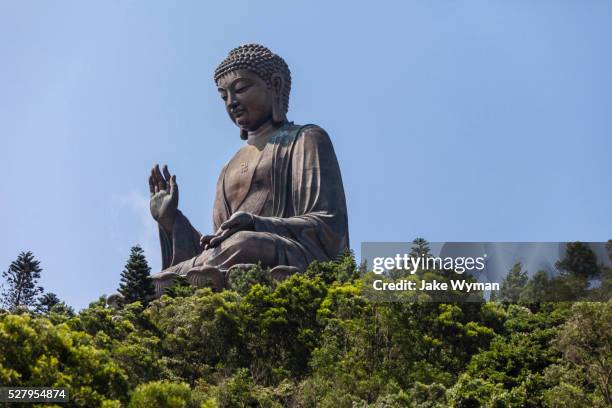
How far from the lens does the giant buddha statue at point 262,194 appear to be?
23253 mm

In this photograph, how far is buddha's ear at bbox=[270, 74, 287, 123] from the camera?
26484mm

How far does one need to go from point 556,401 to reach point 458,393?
1.15 m

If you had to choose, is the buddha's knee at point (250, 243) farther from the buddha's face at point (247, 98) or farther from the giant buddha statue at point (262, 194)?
the buddha's face at point (247, 98)

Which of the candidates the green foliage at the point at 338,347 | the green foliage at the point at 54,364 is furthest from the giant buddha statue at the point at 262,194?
the green foliage at the point at 54,364

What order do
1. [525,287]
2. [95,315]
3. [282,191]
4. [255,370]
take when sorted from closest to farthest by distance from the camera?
[95,315] < [255,370] < [525,287] < [282,191]

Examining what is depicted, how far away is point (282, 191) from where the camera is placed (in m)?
25.5

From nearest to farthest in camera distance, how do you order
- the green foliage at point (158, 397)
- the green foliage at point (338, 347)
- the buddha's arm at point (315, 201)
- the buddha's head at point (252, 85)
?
1. the green foliage at point (158, 397)
2. the green foliage at point (338, 347)
3. the buddha's arm at point (315, 201)
4. the buddha's head at point (252, 85)

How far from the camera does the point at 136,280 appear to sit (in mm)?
21094

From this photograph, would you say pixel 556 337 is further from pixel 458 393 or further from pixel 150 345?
pixel 150 345

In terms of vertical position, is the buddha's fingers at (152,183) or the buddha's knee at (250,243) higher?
the buddha's fingers at (152,183)

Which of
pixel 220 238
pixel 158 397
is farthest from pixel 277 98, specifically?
pixel 158 397

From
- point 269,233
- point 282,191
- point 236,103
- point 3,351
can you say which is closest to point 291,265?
point 269,233

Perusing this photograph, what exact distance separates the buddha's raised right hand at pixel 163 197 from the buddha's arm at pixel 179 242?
140 mm

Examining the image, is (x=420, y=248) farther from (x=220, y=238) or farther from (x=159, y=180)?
(x=159, y=180)
